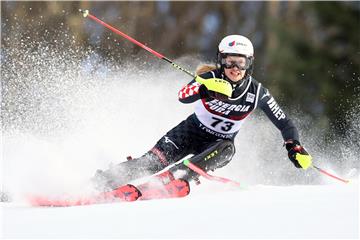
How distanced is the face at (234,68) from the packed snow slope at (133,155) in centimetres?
98

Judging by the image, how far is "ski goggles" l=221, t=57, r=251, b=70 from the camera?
5793mm

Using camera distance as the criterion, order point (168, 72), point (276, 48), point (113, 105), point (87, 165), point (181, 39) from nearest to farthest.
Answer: point (87, 165) < point (113, 105) < point (168, 72) < point (276, 48) < point (181, 39)

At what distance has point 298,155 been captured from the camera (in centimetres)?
584

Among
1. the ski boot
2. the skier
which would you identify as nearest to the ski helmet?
the skier

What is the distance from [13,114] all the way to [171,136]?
4110 millimetres

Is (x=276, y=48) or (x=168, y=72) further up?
(x=168, y=72)

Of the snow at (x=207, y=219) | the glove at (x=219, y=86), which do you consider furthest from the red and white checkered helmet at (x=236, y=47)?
the snow at (x=207, y=219)

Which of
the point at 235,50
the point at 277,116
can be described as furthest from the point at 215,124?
the point at 235,50

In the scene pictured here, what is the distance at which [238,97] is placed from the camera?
5.90 m

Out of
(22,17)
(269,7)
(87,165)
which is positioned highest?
(87,165)

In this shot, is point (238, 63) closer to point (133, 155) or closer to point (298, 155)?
point (298, 155)

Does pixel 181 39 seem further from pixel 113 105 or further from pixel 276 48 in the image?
pixel 113 105

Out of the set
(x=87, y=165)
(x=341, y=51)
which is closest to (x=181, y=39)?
(x=341, y=51)

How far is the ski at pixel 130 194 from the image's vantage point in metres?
5.16
